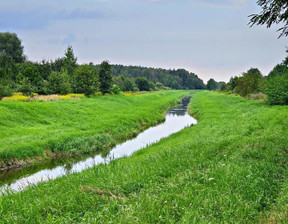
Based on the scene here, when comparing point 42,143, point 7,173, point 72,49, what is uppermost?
point 72,49

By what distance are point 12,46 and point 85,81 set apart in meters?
60.2

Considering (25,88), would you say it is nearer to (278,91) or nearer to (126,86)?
(278,91)

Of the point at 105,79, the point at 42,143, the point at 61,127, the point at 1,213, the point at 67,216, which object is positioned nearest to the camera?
the point at 67,216

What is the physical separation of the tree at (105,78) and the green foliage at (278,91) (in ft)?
96.8

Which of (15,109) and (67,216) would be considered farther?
(15,109)

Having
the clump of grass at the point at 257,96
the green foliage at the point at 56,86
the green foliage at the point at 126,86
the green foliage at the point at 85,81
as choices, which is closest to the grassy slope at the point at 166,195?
the clump of grass at the point at 257,96

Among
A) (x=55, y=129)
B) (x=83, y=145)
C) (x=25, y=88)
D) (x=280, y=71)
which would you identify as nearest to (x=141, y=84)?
(x=280, y=71)

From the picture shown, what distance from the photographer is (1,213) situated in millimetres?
4812

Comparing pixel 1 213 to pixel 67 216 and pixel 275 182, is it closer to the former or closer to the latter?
pixel 67 216

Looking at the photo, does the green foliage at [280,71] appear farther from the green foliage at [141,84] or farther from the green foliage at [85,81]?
the green foliage at [141,84]

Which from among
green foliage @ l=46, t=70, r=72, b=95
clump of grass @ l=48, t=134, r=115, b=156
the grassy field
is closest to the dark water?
clump of grass @ l=48, t=134, r=115, b=156

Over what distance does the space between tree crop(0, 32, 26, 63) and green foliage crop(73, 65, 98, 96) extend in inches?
2202

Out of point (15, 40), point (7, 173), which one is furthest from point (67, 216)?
point (15, 40)

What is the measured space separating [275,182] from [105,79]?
4381 centimetres
